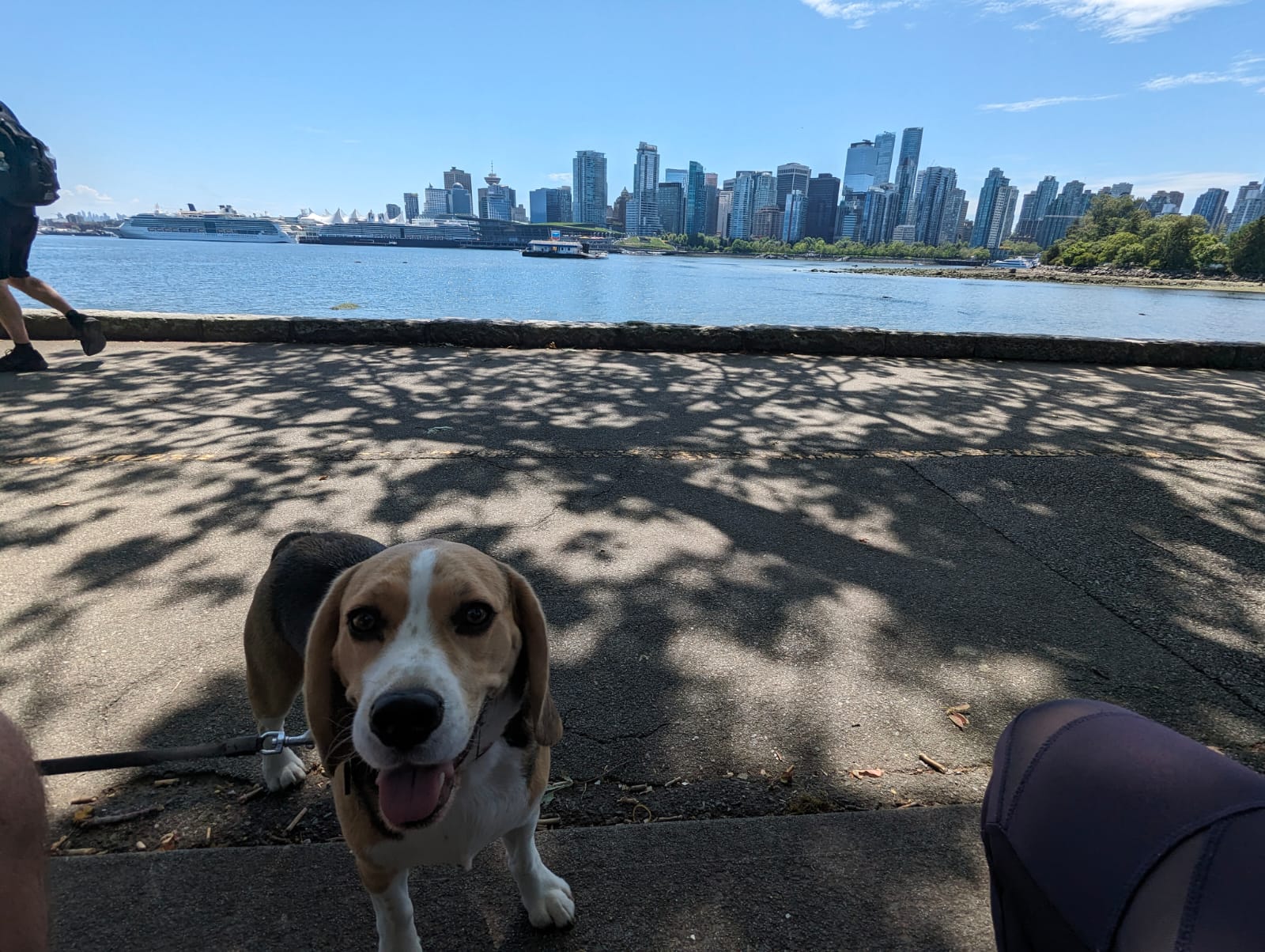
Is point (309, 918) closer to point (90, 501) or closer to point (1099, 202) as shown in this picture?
point (90, 501)

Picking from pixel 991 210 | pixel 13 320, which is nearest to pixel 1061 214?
pixel 991 210

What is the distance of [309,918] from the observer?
6.17 ft

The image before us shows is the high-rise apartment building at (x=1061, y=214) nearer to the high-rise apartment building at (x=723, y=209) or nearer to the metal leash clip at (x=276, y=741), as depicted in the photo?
the high-rise apartment building at (x=723, y=209)

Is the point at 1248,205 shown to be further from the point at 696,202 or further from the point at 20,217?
the point at 20,217

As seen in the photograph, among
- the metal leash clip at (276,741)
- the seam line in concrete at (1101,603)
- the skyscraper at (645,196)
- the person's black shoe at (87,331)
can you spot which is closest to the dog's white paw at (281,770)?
the metal leash clip at (276,741)

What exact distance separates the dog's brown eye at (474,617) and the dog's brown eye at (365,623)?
0.19 metres

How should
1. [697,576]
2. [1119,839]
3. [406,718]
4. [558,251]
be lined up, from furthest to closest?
[558,251], [697,576], [406,718], [1119,839]

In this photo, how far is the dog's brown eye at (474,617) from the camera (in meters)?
1.66

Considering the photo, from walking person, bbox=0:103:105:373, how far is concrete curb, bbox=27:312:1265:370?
2.24 meters

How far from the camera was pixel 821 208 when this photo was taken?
154000 mm

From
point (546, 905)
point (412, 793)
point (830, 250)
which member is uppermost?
point (830, 250)

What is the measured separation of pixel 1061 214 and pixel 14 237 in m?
241

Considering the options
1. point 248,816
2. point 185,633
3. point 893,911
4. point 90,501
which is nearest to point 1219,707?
point 893,911

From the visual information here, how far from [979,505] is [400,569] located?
14.9ft
